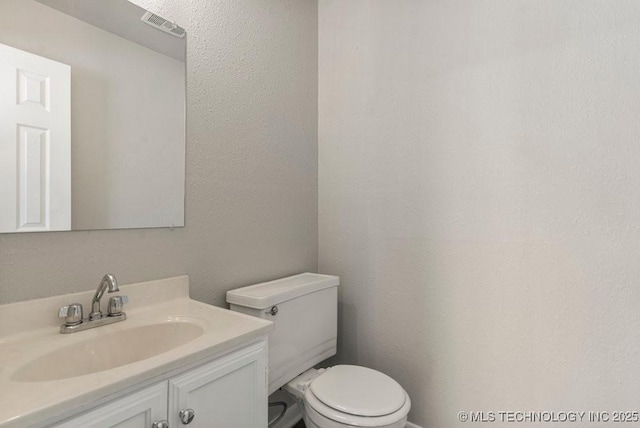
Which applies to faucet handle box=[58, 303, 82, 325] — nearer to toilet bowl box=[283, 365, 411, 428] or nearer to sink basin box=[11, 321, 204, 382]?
sink basin box=[11, 321, 204, 382]

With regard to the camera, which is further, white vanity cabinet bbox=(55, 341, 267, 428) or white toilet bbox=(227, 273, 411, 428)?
white toilet bbox=(227, 273, 411, 428)

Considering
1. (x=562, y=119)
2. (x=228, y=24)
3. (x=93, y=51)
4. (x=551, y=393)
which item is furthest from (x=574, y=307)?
(x=93, y=51)

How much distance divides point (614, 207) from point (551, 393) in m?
0.76

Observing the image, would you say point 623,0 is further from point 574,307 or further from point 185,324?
point 185,324

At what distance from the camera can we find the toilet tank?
1.31m

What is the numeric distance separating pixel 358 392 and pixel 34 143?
55.2 inches

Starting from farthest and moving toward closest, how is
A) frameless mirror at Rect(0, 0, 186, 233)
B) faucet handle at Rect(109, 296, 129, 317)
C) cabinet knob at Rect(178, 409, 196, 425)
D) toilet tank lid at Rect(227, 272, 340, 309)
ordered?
toilet tank lid at Rect(227, 272, 340, 309), faucet handle at Rect(109, 296, 129, 317), frameless mirror at Rect(0, 0, 186, 233), cabinet knob at Rect(178, 409, 196, 425)

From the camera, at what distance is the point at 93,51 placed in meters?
1.04

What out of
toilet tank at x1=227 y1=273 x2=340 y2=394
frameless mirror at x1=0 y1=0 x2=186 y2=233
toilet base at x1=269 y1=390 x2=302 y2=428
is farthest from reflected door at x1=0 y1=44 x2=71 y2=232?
toilet base at x1=269 y1=390 x2=302 y2=428

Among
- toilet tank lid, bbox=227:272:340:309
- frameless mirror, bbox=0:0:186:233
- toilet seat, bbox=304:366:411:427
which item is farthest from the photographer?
toilet tank lid, bbox=227:272:340:309

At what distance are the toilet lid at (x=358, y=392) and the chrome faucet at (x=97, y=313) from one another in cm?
80

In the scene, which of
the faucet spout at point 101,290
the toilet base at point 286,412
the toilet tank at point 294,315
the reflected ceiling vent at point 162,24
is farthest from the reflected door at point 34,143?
the toilet base at point 286,412

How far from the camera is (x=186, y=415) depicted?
78 cm

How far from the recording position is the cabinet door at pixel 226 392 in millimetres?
785
